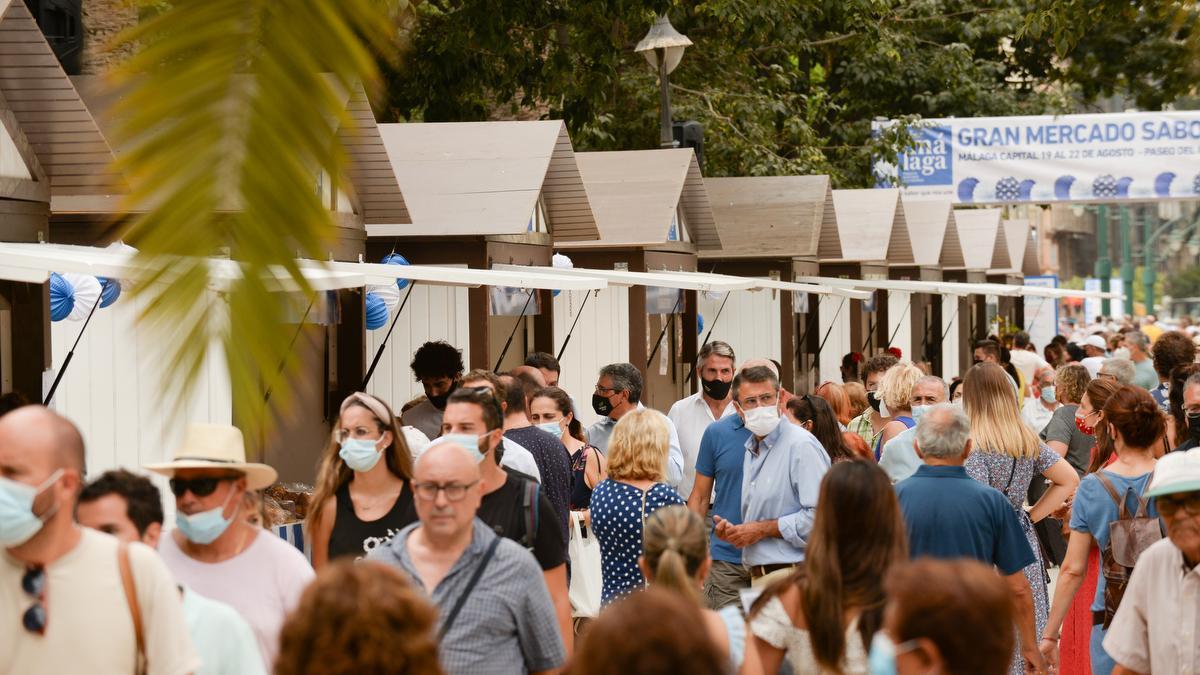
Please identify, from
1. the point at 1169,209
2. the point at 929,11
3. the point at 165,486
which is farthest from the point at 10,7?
the point at 1169,209

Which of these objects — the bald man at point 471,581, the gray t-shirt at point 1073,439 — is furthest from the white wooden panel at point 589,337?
the bald man at point 471,581

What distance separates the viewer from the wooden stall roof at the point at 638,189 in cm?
1616

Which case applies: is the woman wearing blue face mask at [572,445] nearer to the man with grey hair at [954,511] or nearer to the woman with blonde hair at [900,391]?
the woman with blonde hair at [900,391]

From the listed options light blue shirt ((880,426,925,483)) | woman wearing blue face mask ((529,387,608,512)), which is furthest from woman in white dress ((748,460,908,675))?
woman wearing blue face mask ((529,387,608,512))

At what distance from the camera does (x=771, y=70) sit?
23.3 metres

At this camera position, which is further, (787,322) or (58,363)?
(787,322)

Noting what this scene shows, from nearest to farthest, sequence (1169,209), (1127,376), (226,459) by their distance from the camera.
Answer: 1. (226,459)
2. (1127,376)
3. (1169,209)

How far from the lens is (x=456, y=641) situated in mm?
4559

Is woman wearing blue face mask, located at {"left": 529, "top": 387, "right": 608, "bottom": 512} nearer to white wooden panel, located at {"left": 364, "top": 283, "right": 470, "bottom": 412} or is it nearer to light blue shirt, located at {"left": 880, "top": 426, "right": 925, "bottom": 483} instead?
light blue shirt, located at {"left": 880, "top": 426, "right": 925, "bottom": 483}

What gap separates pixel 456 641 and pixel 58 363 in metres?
5.42

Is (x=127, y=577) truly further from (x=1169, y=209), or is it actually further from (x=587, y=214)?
(x=1169, y=209)

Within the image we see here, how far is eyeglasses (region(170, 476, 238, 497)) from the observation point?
4.93m

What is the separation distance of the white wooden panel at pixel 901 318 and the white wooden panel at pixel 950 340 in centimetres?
240

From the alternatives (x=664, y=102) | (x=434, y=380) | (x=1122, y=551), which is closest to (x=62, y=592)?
(x=1122, y=551)
